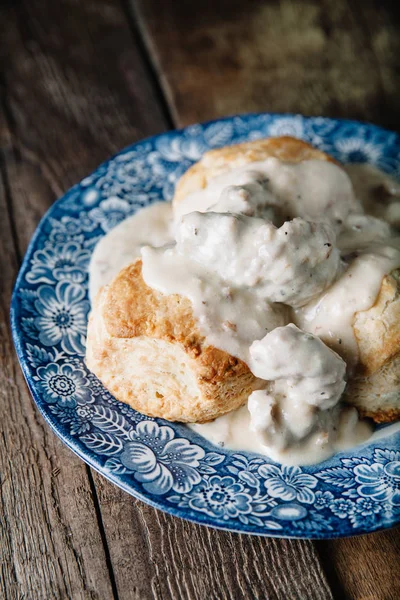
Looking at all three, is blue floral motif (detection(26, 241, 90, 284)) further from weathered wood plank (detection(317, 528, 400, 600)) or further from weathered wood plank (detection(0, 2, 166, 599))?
weathered wood plank (detection(317, 528, 400, 600))

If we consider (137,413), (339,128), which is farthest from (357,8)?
(137,413)

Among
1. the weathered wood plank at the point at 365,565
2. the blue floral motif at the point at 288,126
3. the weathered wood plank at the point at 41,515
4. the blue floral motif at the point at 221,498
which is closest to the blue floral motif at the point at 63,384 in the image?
the weathered wood plank at the point at 41,515

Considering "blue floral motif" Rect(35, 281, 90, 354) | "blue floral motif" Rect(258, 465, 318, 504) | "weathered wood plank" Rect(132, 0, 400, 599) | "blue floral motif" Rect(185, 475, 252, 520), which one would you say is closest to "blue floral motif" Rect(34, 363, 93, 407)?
"blue floral motif" Rect(35, 281, 90, 354)

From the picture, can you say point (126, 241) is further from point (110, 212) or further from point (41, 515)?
point (41, 515)

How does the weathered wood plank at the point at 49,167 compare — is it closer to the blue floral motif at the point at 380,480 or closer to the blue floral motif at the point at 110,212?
the blue floral motif at the point at 110,212

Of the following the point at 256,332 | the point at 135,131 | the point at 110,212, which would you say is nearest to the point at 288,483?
the point at 256,332
